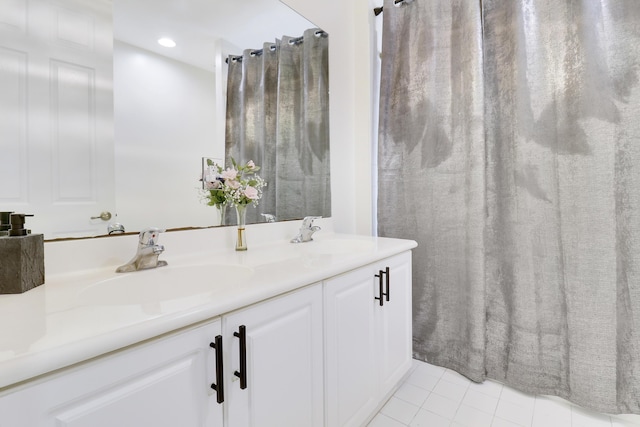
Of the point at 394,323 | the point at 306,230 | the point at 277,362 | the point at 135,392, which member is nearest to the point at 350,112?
the point at 306,230

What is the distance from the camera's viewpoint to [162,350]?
1.90 feet

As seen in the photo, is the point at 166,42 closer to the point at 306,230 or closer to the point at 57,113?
the point at 57,113

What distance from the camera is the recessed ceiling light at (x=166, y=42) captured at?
1.12 m

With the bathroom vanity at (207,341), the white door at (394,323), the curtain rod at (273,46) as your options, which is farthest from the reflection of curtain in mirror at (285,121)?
the white door at (394,323)

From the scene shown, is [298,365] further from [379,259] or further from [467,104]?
[467,104]

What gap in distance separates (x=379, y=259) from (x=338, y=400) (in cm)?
53

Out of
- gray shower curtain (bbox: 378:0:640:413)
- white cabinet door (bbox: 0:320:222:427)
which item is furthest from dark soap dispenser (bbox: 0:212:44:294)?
gray shower curtain (bbox: 378:0:640:413)

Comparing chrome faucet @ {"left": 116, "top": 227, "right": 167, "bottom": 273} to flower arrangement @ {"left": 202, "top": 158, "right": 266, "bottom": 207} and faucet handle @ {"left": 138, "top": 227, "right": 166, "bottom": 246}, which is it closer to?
faucet handle @ {"left": 138, "top": 227, "right": 166, "bottom": 246}

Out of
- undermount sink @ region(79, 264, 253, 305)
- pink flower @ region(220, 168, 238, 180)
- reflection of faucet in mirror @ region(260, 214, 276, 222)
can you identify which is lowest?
undermount sink @ region(79, 264, 253, 305)

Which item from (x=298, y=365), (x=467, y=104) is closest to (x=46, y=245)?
(x=298, y=365)

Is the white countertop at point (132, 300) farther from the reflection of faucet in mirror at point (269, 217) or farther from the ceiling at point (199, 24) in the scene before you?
the ceiling at point (199, 24)

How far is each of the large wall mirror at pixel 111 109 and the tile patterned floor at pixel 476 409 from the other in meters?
1.29

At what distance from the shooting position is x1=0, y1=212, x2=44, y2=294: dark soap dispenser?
27.0 inches

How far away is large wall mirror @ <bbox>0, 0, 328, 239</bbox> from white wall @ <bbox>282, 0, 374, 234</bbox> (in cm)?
73
